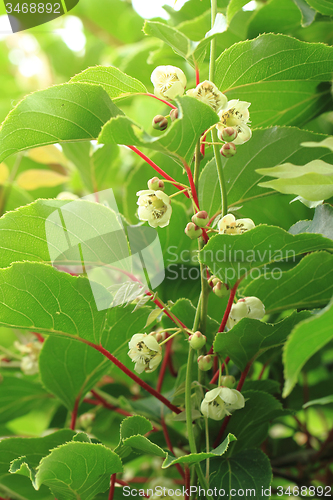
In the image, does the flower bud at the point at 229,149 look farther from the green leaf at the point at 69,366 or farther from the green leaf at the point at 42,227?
the green leaf at the point at 69,366

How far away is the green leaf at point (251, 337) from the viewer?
522 millimetres

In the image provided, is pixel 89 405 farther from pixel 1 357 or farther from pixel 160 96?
pixel 160 96

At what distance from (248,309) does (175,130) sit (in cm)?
26

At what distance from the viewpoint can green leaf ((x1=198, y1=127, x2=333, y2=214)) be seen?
0.57 meters

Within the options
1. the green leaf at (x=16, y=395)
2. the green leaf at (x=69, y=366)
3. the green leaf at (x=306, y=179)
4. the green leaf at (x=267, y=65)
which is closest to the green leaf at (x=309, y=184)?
the green leaf at (x=306, y=179)

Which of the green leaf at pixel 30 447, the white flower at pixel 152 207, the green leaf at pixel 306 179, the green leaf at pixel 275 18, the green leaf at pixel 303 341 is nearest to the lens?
the green leaf at pixel 303 341

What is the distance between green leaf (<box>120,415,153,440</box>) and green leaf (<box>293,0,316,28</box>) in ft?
2.32

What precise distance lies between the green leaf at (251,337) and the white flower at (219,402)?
6 centimetres

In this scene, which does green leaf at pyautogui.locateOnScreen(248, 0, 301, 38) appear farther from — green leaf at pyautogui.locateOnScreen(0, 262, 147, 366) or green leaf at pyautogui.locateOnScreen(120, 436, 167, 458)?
green leaf at pyautogui.locateOnScreen(120, 436, 167, 458)

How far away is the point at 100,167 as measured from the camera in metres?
1.04

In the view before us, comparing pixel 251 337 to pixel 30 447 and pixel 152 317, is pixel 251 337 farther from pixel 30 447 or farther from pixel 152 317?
pixel 30 447

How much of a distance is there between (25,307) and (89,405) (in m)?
0.46

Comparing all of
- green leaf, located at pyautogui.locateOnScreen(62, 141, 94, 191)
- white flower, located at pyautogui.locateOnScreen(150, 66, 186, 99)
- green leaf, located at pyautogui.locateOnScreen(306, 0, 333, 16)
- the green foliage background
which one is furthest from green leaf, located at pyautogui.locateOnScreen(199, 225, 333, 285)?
green leaf, located at pyautogui.locateOnScreen(62, 141, 94, 191)

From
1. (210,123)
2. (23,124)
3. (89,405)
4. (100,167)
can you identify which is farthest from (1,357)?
(210,123)
